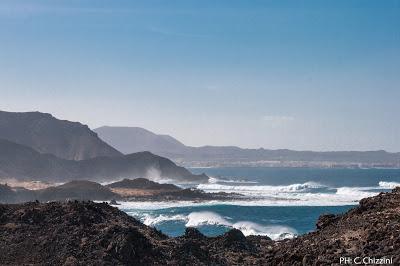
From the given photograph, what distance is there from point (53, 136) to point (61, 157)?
9647 mm

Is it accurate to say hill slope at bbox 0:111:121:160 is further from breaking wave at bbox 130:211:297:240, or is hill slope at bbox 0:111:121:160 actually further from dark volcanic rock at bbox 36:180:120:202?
breaking wave at bbox 130:211:297:240

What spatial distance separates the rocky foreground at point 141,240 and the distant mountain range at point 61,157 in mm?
96581

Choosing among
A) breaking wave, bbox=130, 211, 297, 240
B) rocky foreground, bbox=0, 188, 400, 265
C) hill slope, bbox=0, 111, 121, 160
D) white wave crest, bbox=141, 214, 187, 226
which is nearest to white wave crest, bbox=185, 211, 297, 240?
breaking wave, bbox=130, 211, 297, 240

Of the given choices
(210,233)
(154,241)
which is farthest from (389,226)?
(210,233)

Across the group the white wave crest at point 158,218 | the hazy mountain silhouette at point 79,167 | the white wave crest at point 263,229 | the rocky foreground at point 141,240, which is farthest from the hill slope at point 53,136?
the rocky foreground at point 141,240

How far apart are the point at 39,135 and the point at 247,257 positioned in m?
153

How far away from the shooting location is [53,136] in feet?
562

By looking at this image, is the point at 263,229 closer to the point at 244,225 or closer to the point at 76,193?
the point at 244,225

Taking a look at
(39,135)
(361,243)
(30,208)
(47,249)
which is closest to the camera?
(361,243)

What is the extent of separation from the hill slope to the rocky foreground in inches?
5430

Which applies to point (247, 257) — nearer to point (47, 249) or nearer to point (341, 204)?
point (47, 249)

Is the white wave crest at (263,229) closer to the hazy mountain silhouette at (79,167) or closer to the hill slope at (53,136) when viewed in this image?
the hazy mountain silhouette at (79,167)

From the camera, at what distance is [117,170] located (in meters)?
144

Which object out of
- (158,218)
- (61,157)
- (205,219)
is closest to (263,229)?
(205,219)
